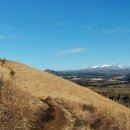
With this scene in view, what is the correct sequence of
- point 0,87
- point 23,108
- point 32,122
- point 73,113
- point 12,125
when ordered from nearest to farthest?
1. point 12,125
2. point 32,122
3. point 23,108
4. point 73,113
5. point 0,87

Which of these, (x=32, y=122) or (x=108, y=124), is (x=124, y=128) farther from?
(x=32, y=122)

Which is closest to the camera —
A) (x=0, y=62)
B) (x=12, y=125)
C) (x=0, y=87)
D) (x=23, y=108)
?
(x=12, y=125)

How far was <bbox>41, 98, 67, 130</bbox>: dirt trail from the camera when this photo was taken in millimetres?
16859

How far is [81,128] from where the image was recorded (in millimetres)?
16859

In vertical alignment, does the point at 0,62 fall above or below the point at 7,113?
above

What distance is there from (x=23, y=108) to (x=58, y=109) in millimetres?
4216

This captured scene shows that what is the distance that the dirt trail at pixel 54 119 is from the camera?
55.3ft

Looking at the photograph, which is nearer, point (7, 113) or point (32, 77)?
point (7, 113)

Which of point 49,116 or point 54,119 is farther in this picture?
point 49,116

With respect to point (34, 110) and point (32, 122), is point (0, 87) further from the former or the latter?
point (32, 122)

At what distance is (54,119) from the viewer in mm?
19016

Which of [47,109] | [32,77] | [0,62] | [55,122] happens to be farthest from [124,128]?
[0,62]

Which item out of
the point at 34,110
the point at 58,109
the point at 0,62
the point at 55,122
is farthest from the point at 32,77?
the point at 55,122

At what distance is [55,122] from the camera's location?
1808cm
